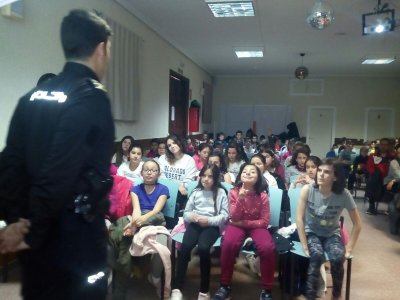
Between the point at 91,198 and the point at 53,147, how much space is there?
20cm

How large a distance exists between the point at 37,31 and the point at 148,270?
7.84 ft

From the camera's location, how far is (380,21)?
4273mm

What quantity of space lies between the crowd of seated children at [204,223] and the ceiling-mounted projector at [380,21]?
2.91 metres

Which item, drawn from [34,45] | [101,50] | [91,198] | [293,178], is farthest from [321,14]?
[91,198]

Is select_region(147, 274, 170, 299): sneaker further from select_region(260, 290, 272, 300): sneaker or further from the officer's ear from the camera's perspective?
the officer's ear

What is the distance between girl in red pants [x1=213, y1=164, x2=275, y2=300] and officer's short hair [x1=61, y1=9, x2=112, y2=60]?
192 cm

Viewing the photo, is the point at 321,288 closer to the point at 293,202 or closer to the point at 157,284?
the point at 293,202

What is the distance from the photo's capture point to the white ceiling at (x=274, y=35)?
199 inches

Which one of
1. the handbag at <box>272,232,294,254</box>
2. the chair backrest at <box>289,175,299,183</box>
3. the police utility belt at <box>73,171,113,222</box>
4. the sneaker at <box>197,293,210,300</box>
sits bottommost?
the sneaker at <box>197,293,210,300</box>

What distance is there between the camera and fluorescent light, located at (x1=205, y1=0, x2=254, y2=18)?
477 centimetres

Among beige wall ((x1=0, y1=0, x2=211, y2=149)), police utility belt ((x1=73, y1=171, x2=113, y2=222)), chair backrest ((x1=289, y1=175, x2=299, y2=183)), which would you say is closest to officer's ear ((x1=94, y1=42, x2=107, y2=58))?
police utility belt ((x1=73, y1=171, x2=113, y2=222))

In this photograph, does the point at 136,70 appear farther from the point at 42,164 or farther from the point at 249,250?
the point at 42,164

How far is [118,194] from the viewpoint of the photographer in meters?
2.93

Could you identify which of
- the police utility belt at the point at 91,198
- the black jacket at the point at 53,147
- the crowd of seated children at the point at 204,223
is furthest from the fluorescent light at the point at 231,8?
the police utility belt at the point at 91,198
